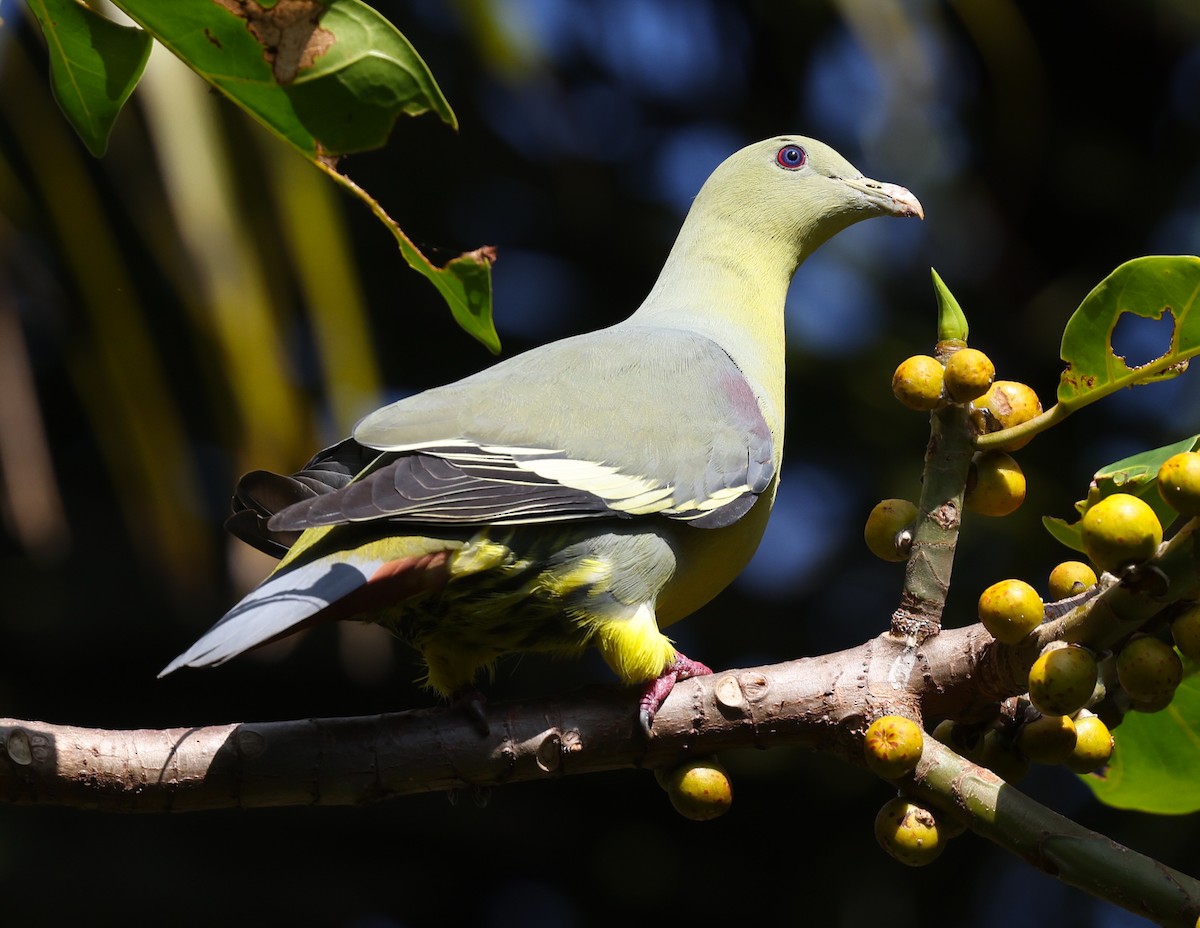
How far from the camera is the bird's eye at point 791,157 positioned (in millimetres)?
2377

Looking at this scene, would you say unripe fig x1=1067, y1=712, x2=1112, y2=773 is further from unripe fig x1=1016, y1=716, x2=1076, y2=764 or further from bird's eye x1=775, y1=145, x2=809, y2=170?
bird's eye x1=775, y1=145, x2=809, y2=170

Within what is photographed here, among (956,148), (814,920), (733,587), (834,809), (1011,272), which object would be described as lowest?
(814,920)

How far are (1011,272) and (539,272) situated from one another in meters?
1.74

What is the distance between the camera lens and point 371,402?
2.59m

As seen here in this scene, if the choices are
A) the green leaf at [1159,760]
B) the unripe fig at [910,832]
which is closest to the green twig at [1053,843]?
the unripe fig at [910,832]

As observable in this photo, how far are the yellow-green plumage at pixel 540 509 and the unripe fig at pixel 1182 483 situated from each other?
2.09 feet

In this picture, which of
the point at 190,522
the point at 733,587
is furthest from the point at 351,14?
the point at 733,587

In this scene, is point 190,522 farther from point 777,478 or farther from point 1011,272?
point 1011,272

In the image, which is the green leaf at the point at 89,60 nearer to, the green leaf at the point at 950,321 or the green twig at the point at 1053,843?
the green leaf at the point at 950,321

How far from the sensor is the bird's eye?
2377mm

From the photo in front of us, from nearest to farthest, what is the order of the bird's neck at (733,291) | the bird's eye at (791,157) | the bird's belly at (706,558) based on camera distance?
the bird's belly at (706,558) < the bird's neck at (733,291) < the bird's eye at (791,157)

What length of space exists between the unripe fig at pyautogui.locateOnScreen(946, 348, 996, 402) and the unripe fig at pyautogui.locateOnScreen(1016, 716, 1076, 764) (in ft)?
1.11

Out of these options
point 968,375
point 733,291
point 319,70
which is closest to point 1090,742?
point 968,375

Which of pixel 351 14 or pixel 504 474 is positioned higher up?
pixel 351 14
